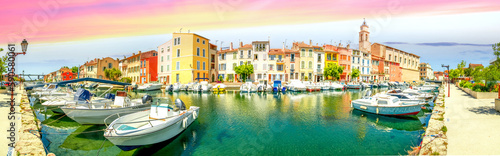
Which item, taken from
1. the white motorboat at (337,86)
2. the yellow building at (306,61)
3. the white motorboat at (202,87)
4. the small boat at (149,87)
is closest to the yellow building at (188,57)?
the small boat at (149,87)

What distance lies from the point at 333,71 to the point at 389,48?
44.5m

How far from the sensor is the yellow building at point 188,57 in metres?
45.3

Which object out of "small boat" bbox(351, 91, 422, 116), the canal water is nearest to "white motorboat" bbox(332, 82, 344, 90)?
"small boat" bbox(351, 91, 422, 116)

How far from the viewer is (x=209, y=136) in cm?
1064

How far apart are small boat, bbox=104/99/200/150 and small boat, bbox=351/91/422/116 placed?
40.6 feet

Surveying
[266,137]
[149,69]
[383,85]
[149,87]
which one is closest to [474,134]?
[266,137]

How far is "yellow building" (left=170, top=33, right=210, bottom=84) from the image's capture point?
149 feet

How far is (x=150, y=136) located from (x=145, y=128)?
1.36ft

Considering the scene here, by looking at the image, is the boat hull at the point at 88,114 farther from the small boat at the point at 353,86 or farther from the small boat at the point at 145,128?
the small boat at the point at 353,86

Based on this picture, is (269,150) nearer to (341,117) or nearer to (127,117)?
(127,117)

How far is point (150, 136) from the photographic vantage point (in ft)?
26.8

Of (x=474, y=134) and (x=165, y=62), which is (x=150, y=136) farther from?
(x=165, y=62)

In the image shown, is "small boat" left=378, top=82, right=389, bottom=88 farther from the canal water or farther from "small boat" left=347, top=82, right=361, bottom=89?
the canal water

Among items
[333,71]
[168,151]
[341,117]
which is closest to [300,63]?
[333,71]
